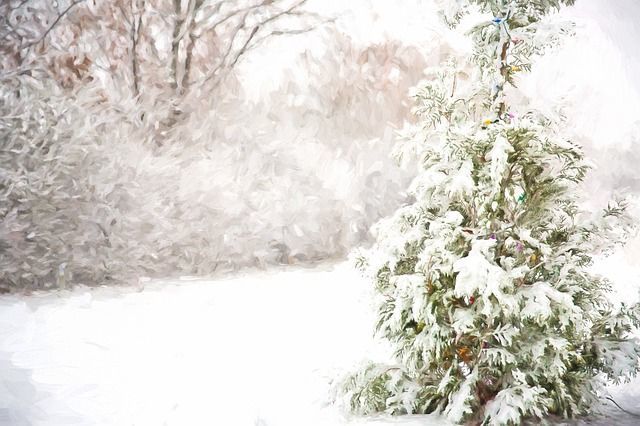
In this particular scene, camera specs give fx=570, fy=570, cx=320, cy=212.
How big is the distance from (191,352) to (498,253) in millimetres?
2324

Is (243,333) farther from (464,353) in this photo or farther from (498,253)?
(498,253)

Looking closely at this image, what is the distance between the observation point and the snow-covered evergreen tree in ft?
8.04

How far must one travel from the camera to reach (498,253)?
8.63 ft

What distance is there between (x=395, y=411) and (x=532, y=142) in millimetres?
1499

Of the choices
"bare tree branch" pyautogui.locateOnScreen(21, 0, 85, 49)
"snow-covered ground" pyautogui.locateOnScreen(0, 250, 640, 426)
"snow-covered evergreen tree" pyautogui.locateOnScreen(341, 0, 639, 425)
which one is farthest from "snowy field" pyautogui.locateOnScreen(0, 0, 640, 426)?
"bare tree branch" pyautogui.locateOnScreen(21, 0, 85, 49)

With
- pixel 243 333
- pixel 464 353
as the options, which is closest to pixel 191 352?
pixel 243 333

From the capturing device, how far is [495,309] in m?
2.48

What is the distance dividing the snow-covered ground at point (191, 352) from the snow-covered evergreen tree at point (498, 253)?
0.33 m

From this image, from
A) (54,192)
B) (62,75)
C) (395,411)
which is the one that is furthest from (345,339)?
(62,75)

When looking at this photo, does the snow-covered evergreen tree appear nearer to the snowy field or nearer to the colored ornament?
the colored ornament

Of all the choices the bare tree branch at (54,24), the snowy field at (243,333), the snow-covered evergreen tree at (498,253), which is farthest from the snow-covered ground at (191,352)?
the bare tree branch at (54,24)

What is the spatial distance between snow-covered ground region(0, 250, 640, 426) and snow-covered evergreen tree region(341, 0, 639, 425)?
0.33 m

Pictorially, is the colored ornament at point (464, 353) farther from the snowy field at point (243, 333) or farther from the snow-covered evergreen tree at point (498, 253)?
the snowy field at point (243, 333)

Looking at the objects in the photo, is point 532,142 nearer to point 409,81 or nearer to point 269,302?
point 269,302
